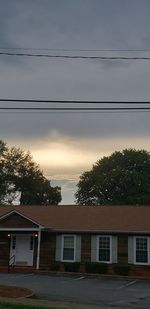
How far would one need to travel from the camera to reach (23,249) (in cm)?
3594

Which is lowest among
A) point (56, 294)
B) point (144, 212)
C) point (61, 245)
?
point (56, 294)

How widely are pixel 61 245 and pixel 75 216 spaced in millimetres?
3041

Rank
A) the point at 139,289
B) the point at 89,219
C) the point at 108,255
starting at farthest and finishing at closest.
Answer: the point at 89,219
the point at 108,255
the point at 139,289

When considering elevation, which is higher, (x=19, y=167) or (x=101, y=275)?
(x=19, y=167)

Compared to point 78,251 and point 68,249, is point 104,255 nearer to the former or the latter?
point 78,251

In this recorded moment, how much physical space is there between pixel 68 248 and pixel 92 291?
39.9ft

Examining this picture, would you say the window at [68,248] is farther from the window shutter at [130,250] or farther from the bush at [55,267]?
the window shutter at [130,250]

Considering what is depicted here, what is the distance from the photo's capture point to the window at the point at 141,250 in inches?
1275

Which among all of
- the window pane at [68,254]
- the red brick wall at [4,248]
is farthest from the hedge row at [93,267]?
the red brick wall at [4,248]

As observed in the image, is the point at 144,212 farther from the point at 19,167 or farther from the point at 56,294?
the point at 19,167

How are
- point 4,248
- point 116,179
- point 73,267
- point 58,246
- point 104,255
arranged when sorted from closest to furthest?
point 73,267 < point 104,255 < point 58,246 < point 4,248 < point 116,179

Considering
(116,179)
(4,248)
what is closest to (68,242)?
(4,248)

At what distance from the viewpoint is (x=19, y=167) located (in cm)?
7719

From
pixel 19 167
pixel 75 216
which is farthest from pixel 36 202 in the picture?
pixel 75 216
